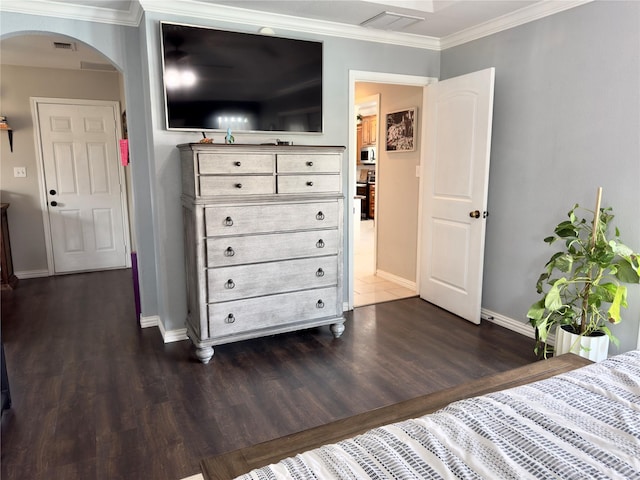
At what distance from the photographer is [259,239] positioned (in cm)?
305

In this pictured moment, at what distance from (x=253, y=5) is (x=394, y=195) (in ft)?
7.99

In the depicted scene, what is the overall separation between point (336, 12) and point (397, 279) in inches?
110

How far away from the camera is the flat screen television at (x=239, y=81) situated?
10.1ft

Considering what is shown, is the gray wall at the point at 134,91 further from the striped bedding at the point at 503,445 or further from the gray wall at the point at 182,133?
the striped bedding at the point at 503,445

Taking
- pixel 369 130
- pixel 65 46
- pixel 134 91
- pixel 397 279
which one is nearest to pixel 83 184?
pixel 65 46

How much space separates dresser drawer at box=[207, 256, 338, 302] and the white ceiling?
70.7 inches

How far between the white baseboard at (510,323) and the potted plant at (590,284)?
0.45m

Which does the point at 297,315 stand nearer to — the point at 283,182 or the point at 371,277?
the point at 283,182

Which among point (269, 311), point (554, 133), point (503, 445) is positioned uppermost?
point (554, 133)

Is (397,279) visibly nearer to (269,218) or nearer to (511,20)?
(269,218)

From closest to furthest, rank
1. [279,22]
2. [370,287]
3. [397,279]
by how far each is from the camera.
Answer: [279,22] < [370,287] < [397,279]

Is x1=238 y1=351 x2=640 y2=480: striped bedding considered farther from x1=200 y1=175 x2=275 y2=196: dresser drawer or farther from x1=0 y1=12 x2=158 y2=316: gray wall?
x1=0 y1=12 x2=158 y2=316: gray wall

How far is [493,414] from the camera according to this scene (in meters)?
1.14

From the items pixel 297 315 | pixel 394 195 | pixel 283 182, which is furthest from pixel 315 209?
pixel 394 195
